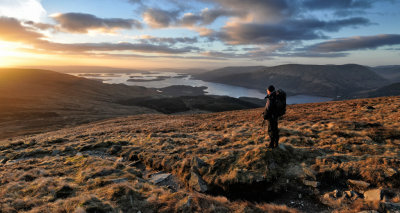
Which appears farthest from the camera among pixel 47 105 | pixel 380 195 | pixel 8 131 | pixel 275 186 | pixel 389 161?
pixel 47 105

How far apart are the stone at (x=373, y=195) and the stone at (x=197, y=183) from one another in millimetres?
5751

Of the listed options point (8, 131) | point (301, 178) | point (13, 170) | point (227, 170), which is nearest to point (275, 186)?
point (301, 178)

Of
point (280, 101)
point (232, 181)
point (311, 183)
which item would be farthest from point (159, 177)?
point (280, 101)

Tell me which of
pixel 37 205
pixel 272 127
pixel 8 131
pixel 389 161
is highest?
pixel 272 127

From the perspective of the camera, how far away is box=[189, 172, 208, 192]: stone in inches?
307

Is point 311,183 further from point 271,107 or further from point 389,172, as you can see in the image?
point 271,107

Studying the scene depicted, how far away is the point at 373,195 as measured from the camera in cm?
611

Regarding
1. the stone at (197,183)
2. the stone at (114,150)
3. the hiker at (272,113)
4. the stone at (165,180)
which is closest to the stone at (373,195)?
the hiker at (272,113)

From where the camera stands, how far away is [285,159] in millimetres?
9016

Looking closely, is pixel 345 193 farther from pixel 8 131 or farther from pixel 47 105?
pixel 47 105

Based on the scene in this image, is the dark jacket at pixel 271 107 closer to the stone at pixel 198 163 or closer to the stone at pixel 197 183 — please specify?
the stone at pixel 198 163

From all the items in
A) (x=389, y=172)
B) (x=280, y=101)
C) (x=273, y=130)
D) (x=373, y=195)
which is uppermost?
(x=280, y=101)

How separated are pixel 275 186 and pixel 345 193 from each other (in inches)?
92.4

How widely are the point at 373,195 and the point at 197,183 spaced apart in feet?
20.8
